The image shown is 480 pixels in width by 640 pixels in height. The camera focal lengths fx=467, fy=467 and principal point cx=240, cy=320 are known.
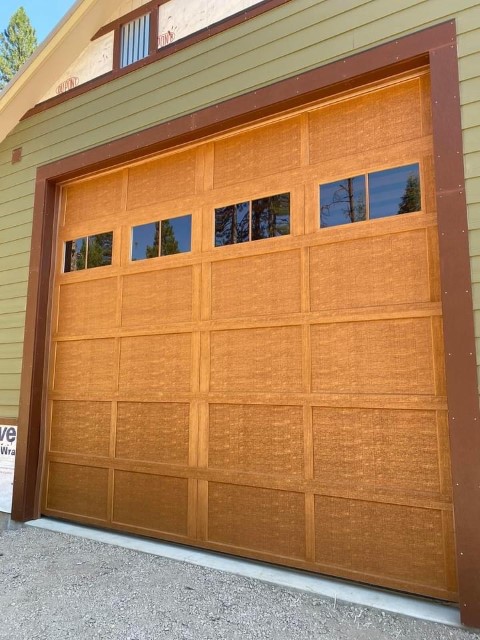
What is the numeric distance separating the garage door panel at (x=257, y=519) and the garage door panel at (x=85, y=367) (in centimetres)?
141

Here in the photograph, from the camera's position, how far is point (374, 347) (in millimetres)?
2949

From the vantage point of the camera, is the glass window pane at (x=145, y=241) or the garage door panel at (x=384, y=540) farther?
the glass window pane at (x=145, y=241)

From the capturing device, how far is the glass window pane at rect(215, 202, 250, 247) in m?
3.60

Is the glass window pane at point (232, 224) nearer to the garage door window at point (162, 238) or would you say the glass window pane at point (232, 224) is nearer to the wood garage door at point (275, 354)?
the wood garage door at point (275, 354)

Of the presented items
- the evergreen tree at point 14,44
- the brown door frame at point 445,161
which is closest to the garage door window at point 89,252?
the brown door frame at point 445,161

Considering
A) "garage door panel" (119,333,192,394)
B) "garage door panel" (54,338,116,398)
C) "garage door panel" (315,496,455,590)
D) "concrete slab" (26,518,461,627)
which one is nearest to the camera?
"concrete slab" (26,518,461,627)

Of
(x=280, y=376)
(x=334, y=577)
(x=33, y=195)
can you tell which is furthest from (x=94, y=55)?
(x=334, y=577)

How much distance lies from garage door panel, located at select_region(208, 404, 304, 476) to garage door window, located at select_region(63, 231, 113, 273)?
73.1 inches

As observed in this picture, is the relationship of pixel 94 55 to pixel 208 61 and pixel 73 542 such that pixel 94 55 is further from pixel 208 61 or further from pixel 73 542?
pixel 73 542

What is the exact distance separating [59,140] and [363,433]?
399 cm

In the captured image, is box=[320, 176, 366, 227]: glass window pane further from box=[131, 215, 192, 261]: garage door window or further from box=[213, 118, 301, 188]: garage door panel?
box=[131, 215, 192, 261]: garage door window

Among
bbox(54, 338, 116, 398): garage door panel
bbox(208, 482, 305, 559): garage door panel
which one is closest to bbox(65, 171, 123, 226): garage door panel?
bbox(54, 338, 116, 398): garage door panel

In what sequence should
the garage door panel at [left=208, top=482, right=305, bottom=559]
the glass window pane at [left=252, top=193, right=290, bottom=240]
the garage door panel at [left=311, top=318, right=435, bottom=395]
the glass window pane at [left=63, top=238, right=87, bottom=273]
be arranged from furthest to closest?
the glass window pane at [left=63, top=238, right=87, bottom=273] < the glass window pane at [left=252, top=193, right=290, bottom=240] < the garage door panel at [left=208, top=482, right=305, bottom=559] < the garage door panel at [left=311, top=318, right=435, bottom=395]

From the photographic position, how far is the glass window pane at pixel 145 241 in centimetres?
405
